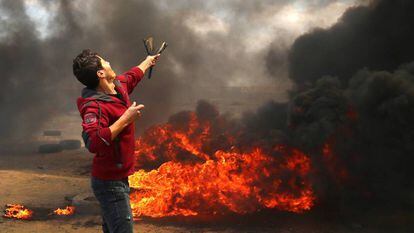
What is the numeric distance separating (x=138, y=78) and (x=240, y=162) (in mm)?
6701

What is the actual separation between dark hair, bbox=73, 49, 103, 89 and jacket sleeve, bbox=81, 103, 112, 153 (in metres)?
0.33

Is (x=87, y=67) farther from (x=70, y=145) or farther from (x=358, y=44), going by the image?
(x=70, y=145)

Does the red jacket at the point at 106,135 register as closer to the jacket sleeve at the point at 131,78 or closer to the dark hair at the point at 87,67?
the dark hair at the point at 87,67

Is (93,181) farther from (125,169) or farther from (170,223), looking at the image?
(170,223)

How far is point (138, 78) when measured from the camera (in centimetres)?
432

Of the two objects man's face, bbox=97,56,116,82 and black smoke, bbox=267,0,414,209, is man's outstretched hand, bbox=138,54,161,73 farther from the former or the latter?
black smoke, bbox=267,0,414,209

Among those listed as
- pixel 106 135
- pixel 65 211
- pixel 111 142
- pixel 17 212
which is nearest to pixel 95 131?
pixel 106 135

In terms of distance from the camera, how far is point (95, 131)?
3047 mm

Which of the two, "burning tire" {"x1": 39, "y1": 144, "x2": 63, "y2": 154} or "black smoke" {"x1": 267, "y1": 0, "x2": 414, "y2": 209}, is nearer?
"black smoke" {"x1": 267, "y1": 0, "x2": 414, "y2": 209}

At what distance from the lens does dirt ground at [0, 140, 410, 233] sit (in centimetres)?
798

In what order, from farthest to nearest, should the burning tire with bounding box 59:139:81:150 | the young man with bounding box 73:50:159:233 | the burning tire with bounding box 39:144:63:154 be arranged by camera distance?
the burning tire with bounding box 59:139:81:150, the burning tire with bounding box 39:144:63:154, the young man with bounding box 73:50:159:233

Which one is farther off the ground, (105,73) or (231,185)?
(105,73)

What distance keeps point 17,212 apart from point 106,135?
7.19 meters

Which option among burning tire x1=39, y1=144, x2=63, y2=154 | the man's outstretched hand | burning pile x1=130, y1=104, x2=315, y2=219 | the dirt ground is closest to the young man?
the man's outstretched hand
